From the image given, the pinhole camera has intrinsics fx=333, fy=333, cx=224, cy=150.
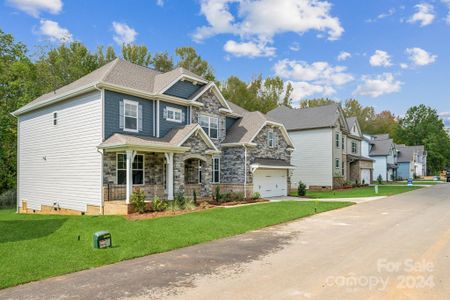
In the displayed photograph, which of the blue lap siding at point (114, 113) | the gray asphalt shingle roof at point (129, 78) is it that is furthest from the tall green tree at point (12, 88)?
the blue lap siding at point (114, 113)

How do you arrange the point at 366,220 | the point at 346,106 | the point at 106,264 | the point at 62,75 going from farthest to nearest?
the point at 346,106
the point at 62,75
the point at 366,220
the point at 106,264

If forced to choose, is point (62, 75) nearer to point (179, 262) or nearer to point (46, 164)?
point (46, 164)

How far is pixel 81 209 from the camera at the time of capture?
17188 mm

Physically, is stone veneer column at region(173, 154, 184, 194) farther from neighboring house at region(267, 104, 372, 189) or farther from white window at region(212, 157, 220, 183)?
neighboring house at region(267, 104, 372, 189)

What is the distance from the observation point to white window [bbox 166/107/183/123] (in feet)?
65.6

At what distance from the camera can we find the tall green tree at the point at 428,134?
7844cm

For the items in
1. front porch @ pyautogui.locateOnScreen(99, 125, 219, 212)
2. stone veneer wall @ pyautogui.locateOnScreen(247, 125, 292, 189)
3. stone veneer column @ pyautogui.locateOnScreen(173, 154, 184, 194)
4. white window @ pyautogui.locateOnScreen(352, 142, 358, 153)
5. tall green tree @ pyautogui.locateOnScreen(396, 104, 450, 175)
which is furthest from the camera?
tall green tree @ pyautogui.locateOnScreen(396, 104, 450, 175)

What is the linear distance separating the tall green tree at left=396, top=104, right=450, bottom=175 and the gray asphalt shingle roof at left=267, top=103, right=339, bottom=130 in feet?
186

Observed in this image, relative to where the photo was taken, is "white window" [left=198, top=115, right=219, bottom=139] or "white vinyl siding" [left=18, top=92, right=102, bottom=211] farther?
"white window" [left=198, top=115, right=219, bottom=139]

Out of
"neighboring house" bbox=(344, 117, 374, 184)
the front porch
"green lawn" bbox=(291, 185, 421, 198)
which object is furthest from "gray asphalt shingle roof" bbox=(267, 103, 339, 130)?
the front porch

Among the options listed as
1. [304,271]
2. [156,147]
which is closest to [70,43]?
[156,147]

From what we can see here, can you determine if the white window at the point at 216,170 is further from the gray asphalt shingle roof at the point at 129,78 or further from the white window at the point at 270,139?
the gray asphalt shingle roof at the point at 129,78

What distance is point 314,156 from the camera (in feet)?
111

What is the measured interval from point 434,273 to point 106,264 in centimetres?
715
